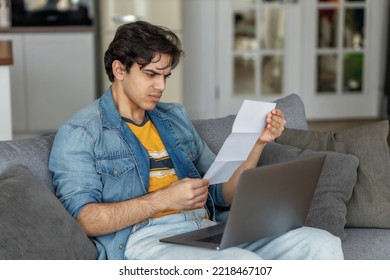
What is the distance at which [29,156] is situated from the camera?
253cm

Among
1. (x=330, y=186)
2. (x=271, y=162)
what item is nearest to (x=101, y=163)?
(x=271, y=162)

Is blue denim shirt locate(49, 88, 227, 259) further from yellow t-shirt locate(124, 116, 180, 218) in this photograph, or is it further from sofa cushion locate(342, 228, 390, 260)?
sofa cushion locate(342, 228, 390, 260)

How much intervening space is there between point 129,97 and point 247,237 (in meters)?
0.63

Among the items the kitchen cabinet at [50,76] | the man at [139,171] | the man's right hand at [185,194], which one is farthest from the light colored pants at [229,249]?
the kitchen cabinet at [50,76]

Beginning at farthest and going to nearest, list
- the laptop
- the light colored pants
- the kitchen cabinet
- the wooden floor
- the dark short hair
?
the wooden floor < the kitchen cabinet < the dark short hair < the light colored pants < the laptop

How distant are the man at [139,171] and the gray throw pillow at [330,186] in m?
0.34

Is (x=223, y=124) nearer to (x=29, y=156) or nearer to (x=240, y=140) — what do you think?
(x=240, y=140)

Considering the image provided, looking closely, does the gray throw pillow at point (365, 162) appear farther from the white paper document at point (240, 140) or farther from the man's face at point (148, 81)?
the man's face at point (148, 81)

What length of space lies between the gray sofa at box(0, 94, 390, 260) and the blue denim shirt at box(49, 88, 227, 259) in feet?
0.22

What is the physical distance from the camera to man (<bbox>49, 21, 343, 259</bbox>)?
2326mm

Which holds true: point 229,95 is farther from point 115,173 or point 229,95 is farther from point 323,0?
point 115,173

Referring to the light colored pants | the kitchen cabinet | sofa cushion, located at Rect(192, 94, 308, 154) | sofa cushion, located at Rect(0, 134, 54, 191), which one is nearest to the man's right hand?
the light colored pants

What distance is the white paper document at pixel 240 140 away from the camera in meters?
2.34
